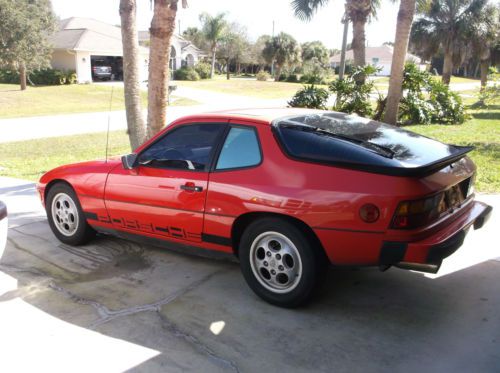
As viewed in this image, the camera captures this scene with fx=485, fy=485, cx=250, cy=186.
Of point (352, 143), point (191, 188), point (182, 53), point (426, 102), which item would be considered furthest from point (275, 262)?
point (182, 53)

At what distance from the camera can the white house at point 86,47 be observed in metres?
40.3

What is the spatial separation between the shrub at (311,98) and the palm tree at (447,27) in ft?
48.7

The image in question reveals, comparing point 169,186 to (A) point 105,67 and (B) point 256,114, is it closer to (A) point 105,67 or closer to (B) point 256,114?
(B) point 256,114

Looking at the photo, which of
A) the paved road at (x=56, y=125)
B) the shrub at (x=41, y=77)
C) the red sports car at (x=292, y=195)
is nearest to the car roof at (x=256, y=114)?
the red sports car at (x=292, y=195)

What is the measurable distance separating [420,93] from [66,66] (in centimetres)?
3340

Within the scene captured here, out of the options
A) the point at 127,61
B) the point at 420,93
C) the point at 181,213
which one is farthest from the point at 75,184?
the point at 420,93

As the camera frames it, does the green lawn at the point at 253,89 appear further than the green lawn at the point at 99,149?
Yes

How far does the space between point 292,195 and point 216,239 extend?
864 mm

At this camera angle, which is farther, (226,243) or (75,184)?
(75,184)

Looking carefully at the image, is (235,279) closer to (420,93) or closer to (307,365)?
(307,365)

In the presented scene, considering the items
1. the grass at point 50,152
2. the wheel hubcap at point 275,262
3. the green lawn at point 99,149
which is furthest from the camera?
the grass at point 50,152

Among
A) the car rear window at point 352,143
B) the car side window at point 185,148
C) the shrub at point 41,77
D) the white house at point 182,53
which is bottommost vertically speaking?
the shrub at point 41,77

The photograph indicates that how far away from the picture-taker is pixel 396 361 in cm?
308

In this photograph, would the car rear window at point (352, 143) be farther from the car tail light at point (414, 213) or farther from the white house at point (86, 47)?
the white house at point (86, 47)
